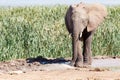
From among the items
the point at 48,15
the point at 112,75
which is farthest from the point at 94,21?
the point at 48,15

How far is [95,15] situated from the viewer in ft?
50.6

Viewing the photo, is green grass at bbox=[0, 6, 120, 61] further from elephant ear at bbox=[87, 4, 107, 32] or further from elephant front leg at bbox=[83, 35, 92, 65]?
elephant ear at bbox=[87, 4, 107, 32]

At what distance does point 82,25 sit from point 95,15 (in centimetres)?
77

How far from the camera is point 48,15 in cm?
2167

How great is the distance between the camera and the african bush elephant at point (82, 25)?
48.3 feet

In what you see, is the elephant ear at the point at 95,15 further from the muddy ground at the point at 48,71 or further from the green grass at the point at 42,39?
the green grass at the point at 42,39

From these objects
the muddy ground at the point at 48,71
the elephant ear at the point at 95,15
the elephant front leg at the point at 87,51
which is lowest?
the muddy ground at the point at 48,71

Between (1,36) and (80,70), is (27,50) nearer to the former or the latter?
(1,36)

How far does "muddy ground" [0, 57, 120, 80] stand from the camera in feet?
43.0

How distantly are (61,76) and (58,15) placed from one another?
895 centimetres

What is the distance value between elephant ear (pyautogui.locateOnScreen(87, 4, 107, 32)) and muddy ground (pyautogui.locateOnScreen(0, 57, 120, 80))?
3.60 feet

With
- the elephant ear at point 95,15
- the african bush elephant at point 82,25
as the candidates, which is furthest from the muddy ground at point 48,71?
the elephant ear at point 95,15

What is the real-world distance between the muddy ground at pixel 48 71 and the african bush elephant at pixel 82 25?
0.44 metres

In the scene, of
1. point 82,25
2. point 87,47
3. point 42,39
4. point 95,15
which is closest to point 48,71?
point 82,25
